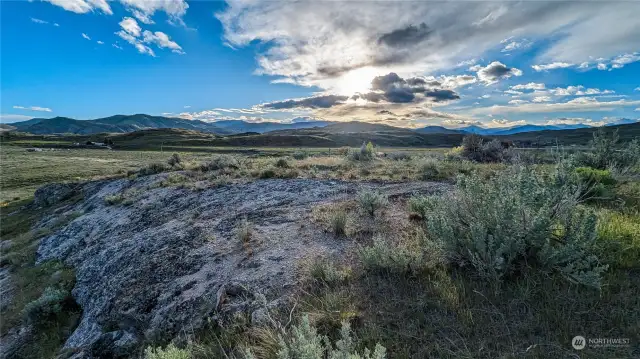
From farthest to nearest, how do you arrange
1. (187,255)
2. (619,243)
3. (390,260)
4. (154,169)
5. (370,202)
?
(154,169) → (370,202) → (187,255) → (390,260) → (619,243)

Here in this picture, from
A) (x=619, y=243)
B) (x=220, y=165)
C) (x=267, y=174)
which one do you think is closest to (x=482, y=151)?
(x=267, y=174)

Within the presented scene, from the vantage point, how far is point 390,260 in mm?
4875

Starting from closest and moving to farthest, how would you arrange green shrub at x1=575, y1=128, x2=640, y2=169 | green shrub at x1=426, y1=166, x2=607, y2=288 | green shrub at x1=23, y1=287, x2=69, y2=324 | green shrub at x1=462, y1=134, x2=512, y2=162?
green shrub at x1=426, y1=166, x2=607, y2=288
green shrub at x1=23, y1=287, x2=69, y2=324
green shrub at x1=575, y1=128, x2=640, y2=169
green shrub at x1=462, y1=134, x2=512, y2=162

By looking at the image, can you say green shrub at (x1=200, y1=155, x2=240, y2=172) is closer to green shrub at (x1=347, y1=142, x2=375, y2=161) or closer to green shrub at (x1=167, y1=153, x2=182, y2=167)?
green shrub at (x1=167, y1=153, x2=182, y2=167)

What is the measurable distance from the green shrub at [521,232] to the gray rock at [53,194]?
82.4 ft

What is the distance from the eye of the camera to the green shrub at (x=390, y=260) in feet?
15.6

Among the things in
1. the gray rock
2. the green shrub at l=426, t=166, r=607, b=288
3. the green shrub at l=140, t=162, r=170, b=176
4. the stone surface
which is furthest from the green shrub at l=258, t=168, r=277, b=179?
the gray rock

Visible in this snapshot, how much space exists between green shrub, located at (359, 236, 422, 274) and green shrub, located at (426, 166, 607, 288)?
487 millimetres

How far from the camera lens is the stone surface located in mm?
5379

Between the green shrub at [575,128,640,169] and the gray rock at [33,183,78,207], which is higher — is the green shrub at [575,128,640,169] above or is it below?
above

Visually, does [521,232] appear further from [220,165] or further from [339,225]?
[220,165]

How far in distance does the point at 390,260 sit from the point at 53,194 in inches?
1005

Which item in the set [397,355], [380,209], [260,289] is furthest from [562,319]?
[380,209]

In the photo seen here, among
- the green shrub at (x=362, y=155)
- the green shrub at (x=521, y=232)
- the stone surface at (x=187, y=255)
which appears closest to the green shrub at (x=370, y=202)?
the stone surface at (x=187, y=255)
